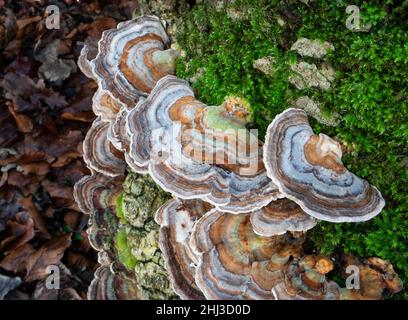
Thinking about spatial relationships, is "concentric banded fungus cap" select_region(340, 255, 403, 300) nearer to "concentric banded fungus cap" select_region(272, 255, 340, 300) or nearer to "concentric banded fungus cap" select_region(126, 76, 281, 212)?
"concentric banded fungus cap" select_region(272, 255, 340, 300)

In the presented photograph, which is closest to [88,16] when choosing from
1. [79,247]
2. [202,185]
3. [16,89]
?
[16,89]

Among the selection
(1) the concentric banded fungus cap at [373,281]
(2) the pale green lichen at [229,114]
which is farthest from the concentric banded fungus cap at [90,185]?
(1) the concentric banded fungus cap at [373,281]

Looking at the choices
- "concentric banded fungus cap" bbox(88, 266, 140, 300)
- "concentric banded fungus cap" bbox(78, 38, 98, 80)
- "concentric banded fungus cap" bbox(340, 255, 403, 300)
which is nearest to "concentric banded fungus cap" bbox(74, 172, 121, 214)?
"concentric banded fungus cap" bbox(88, 266, 140, 300)

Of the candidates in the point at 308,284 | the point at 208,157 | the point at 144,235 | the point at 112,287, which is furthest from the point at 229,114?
the point at 112,287

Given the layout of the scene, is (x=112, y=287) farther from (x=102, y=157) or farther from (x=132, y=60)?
(x=132, y=60)

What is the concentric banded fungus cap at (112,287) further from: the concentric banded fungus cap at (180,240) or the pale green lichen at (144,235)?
the concentric banded fungus cap at (180,240)

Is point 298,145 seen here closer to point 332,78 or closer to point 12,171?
point 332,78
